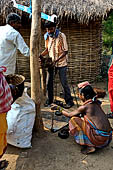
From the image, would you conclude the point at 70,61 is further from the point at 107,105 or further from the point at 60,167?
the point at 60,167

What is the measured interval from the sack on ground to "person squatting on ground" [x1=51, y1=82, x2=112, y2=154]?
0.71m

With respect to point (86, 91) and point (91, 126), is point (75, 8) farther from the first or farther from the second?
point (91, 126)

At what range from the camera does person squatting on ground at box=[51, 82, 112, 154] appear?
285 centimetres

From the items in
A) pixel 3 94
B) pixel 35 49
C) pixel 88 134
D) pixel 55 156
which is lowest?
pixel 55 156

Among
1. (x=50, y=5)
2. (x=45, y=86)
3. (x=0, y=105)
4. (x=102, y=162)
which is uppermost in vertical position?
(x=50, y=5)

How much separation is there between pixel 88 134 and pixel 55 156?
0.58 metres

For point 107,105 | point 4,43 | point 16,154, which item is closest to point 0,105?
point 16,154

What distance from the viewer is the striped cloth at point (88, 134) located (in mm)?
2842

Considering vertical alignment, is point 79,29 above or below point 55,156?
above

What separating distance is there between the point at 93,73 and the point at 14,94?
15.4 feet

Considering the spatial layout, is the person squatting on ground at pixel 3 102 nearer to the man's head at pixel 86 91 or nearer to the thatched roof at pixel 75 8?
the man's head at pixel 86 91

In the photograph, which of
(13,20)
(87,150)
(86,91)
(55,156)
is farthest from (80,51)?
(55,156)

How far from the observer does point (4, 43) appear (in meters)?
3.46

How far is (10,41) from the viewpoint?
348 centimetres
